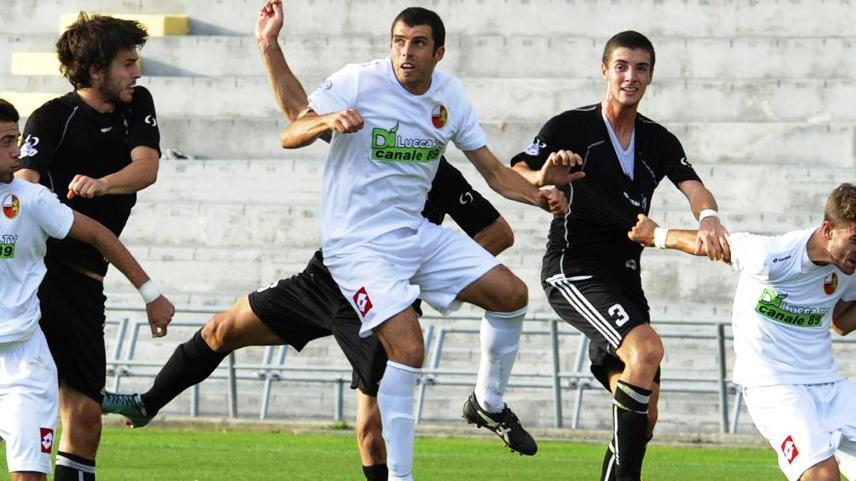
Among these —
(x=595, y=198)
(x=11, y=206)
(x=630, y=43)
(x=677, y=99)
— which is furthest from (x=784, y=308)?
(x=677, y=99)

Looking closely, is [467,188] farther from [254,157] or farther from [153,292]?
[254,157]

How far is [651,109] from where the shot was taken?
23562 millimetres

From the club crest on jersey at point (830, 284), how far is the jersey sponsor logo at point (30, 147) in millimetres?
4089

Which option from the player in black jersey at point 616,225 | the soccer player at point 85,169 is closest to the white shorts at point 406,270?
the player in black jersey at point 616,225

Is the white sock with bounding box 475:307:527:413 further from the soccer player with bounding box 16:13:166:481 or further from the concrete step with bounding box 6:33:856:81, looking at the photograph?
the concrete step with bounding box 6:33:856:81

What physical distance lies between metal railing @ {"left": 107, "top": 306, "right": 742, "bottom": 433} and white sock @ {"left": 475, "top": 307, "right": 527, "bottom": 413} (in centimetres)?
811

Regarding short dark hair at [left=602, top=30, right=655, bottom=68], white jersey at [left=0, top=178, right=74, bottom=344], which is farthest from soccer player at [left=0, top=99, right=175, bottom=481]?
short dark hair at [left=602, top=30, right=655, bottom=68]

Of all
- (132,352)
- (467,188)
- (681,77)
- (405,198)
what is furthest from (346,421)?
(405,198)

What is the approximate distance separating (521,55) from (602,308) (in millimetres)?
14332

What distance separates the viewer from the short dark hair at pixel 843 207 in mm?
9812

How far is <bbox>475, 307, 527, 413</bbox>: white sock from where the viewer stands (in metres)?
10.5

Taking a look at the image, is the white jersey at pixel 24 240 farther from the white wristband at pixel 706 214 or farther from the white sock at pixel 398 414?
the white wristband at pixel 706 214

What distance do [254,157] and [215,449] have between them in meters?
8.43

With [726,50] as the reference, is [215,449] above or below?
below
